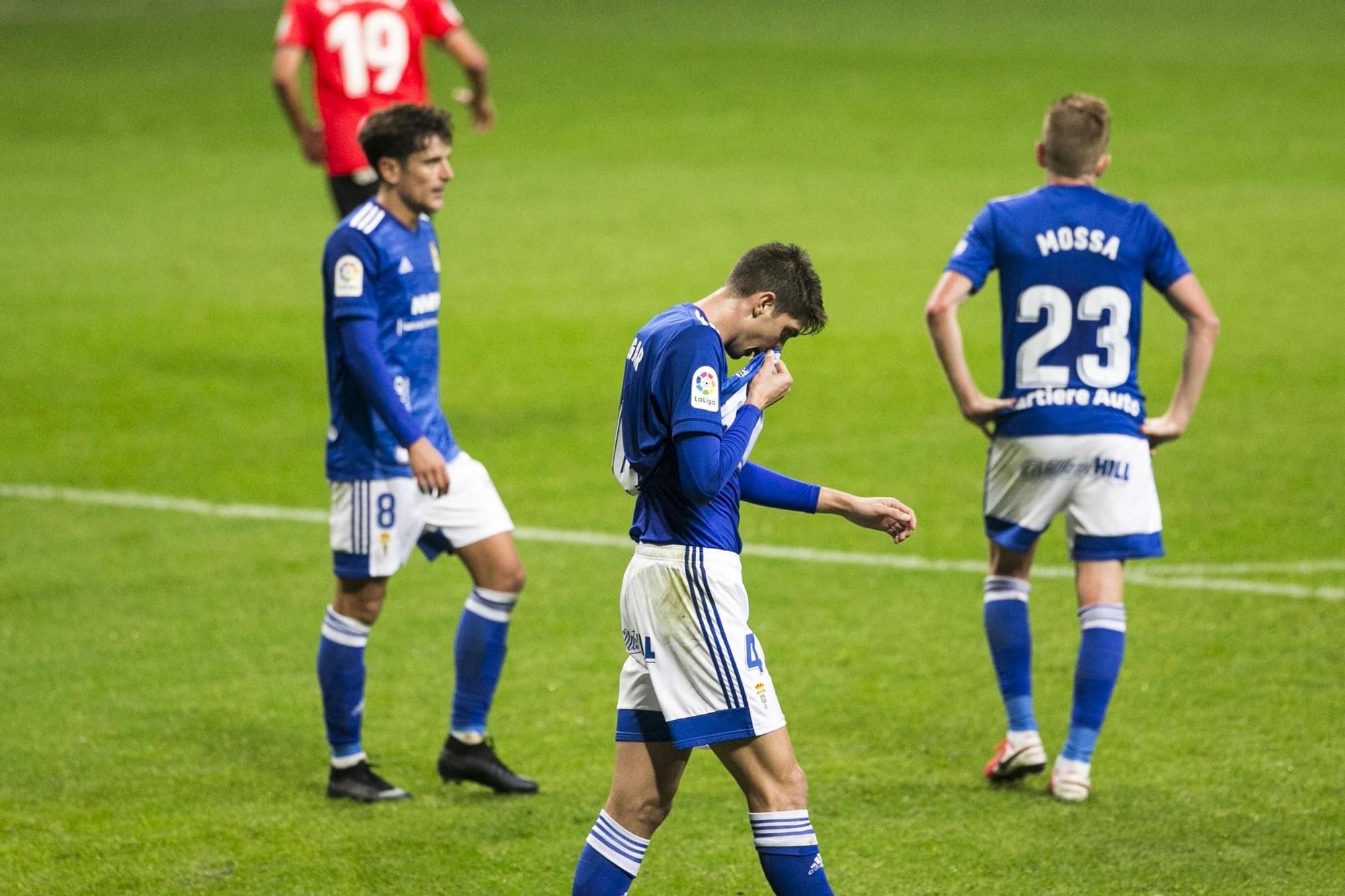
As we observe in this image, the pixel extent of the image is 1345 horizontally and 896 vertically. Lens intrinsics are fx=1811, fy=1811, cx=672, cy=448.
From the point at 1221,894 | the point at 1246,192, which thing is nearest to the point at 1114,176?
the point at 1246,192

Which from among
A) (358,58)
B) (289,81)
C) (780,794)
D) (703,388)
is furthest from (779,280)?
(289,81)

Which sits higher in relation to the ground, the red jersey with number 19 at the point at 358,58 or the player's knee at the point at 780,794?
the red jersey with number 19 at the point at 358,58

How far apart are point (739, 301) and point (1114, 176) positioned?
16.4 meters

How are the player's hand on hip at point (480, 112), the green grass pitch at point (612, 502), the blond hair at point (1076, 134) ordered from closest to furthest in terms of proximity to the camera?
the green grass pitch at point (612, 502)
the blond hair at point (1076, 134)
the player's hand on hip at point (480, 112)

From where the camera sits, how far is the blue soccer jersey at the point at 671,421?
13.9ft

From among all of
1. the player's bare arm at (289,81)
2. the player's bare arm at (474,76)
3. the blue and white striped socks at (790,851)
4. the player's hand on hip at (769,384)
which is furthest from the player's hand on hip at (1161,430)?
the player's bare arm at (289,81)

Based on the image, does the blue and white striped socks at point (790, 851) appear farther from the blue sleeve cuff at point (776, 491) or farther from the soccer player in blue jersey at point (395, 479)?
the soccer player in blue jersey at point (395, 479)

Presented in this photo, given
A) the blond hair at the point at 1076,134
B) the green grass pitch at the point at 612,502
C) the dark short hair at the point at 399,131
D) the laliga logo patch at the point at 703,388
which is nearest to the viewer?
the laliga logo patch at the point at 703,388

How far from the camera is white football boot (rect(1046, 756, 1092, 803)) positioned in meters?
5.90

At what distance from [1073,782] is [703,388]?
7.89 ft

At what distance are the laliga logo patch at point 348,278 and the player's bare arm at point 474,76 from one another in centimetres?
356

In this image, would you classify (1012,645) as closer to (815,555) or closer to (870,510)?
(870,510)

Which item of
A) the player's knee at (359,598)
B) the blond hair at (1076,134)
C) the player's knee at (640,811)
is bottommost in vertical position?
the player's knee at (640,811)

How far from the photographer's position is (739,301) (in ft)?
14.5
